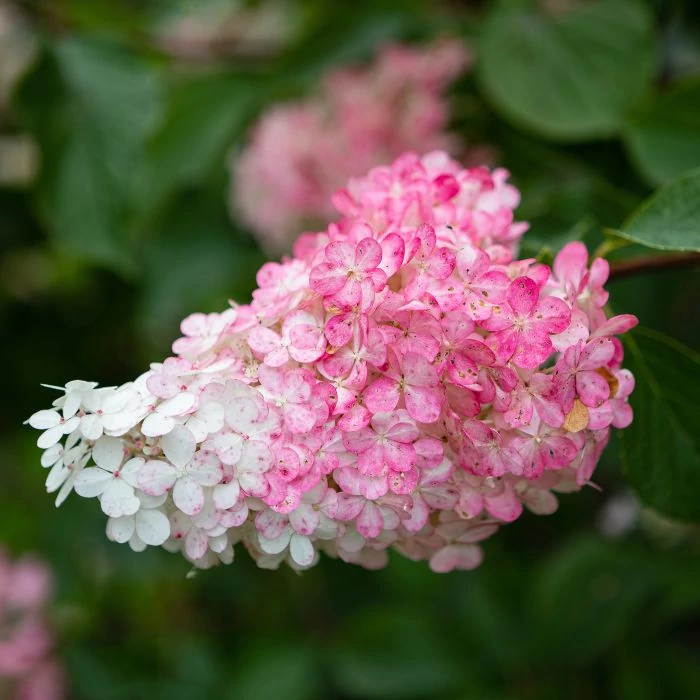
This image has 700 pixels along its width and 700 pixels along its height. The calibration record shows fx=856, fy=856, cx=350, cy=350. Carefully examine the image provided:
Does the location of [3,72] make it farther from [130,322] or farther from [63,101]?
[63,101]

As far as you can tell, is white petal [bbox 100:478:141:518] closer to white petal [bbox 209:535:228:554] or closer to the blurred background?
white petal [bbox 209:535:228:554]

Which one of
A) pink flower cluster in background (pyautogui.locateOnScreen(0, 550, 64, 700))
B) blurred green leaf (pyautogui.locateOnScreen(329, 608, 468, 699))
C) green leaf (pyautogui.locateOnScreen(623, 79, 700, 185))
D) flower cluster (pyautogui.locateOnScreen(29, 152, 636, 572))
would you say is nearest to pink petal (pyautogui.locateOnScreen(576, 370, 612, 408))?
flower cluster (pyautogui.locateOnScreen(29, 152, 636, 572))

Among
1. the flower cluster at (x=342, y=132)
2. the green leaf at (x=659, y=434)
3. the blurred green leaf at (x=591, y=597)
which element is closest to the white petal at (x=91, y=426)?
the green leaf at (x=659, y=434)

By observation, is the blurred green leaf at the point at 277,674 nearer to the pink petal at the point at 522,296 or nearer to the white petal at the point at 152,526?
the white petal at the point at 152,526

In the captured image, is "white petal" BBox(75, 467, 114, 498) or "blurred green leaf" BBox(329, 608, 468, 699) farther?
"blurred green leaf" BBox(329, 608, 468, 699)

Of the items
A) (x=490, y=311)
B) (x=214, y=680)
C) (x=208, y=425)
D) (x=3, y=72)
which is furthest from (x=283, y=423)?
(x=3, y=72)

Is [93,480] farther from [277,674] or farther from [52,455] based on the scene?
[277,674]
